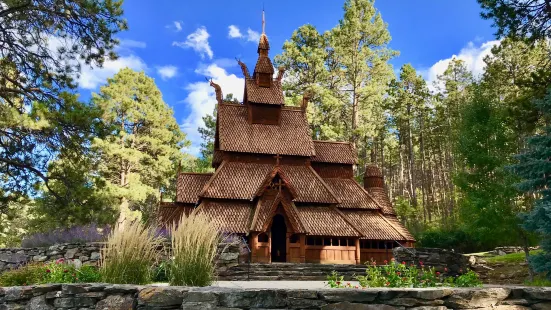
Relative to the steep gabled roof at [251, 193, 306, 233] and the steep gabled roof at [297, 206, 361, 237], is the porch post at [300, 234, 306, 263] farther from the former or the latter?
the steep gabled roof at [251, 193, 306, 233]

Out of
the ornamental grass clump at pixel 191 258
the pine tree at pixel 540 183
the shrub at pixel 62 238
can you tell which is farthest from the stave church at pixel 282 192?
the ornamental grass clump at pixel 191 258

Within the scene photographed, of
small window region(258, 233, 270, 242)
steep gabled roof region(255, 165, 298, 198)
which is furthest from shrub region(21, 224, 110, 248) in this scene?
steep gabled roof region(255, 165, 298, 198)

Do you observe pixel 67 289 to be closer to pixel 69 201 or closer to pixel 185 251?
pixel 185 251

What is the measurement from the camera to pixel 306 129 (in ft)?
73.9

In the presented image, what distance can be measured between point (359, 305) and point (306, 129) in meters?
18.4

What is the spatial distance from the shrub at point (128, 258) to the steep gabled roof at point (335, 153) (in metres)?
17.0

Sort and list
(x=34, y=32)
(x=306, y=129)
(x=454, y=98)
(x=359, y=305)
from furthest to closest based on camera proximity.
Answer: (x=454, y=98), (x=306, y=129), (x=34, y=32), (x=359, y=305)

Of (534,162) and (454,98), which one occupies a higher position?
(454,98)

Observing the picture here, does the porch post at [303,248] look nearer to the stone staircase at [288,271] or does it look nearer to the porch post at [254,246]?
the porch post at [254,246]

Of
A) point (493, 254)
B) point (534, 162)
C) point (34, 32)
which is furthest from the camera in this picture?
point (493, 254)

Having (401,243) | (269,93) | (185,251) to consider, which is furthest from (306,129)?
(185,251)

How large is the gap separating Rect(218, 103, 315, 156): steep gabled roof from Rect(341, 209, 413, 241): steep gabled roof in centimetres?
390

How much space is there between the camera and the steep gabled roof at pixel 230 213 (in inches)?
678

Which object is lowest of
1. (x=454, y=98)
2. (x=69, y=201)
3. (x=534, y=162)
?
(x=69, y=201)
